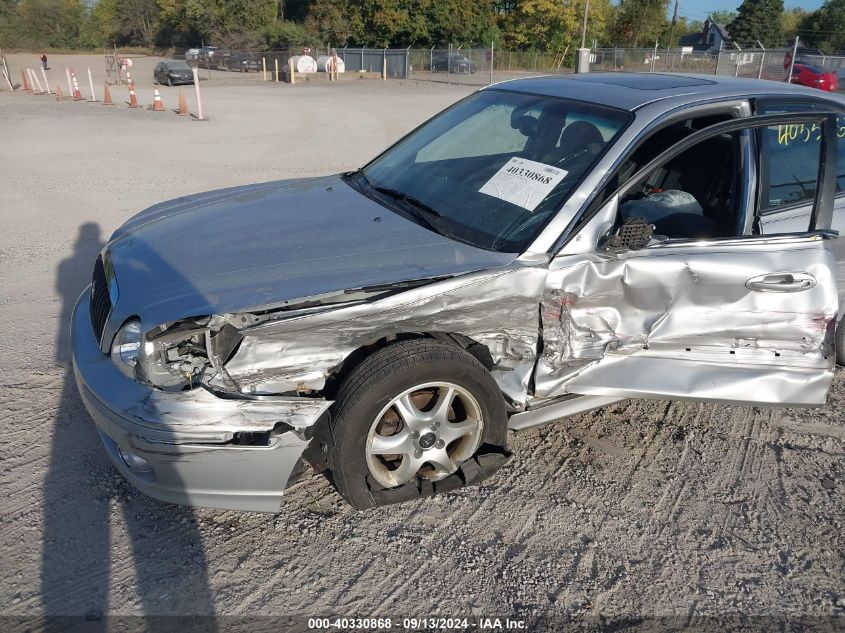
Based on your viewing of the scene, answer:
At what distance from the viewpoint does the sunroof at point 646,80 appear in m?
3.52

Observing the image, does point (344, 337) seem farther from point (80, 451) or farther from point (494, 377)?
point (80, 451)

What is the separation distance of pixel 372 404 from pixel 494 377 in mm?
618

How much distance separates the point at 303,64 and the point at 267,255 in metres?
38.2

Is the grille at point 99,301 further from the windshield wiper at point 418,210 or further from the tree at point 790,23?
the tree at point 790,23

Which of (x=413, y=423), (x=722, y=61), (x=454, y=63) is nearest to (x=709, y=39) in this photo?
(x=454, y=63)

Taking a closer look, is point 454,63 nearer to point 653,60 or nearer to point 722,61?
point 653,60

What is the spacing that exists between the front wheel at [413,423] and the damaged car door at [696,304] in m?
0.31

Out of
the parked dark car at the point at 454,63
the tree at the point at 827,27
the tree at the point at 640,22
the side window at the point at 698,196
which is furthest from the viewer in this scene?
the tree at the point at 827,27

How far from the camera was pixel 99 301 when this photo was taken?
3.22 m

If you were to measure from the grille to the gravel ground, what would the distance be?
685 millimetres

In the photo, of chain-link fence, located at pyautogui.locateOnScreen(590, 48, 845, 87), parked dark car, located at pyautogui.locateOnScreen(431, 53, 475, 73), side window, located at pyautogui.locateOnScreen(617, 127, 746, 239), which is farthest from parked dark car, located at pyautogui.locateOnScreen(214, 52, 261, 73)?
side window, located at pyautogui.locateOnScreen(617, 127, 746, 239)

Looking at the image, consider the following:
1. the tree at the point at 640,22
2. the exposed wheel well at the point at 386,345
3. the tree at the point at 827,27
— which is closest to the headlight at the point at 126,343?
the exposed wheel well at the point at 386,345

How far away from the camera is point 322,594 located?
8.30 feet

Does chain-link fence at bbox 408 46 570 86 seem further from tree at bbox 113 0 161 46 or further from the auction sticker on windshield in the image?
tree at bbox 113 0 161 46
